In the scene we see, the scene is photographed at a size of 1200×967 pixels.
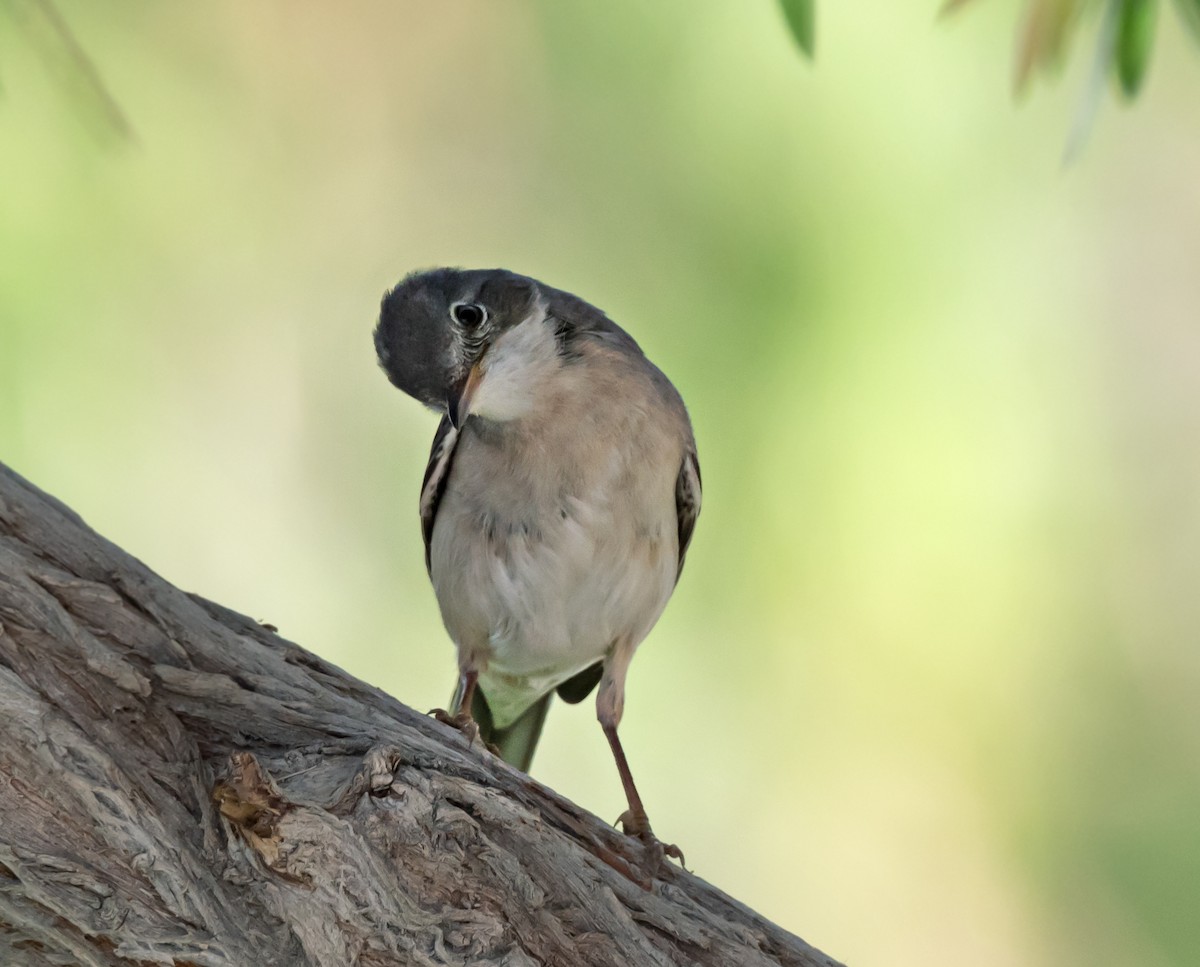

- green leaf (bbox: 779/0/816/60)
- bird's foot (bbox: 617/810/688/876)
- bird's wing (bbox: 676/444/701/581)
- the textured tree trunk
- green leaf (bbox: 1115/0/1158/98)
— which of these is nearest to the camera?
the textured tree trunk

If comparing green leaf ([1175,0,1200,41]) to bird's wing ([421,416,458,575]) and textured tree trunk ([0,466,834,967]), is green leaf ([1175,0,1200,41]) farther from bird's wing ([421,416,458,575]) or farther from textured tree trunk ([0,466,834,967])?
textured tree trunk ([0,466,834,967])

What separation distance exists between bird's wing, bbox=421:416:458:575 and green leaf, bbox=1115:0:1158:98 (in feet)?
5.53

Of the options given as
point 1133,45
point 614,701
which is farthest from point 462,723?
point 1133,45

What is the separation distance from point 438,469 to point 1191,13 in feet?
6.18

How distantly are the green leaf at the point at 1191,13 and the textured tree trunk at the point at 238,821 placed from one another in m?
2.00

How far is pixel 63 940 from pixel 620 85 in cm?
386

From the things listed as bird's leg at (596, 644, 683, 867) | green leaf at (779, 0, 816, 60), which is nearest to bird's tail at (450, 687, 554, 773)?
bird's leg at (596, 644, 683, 867)

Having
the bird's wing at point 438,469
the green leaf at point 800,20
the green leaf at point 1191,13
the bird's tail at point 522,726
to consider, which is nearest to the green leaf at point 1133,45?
the green leaf at point 1191,13

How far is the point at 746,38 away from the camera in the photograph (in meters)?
4.99

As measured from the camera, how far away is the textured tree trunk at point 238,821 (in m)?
1.93

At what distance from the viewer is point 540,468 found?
2.99 m

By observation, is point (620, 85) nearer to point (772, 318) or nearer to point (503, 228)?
point (503, 228)

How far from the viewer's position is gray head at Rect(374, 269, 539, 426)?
286 centimetres

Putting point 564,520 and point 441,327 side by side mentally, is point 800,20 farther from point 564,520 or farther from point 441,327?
point 564,520
